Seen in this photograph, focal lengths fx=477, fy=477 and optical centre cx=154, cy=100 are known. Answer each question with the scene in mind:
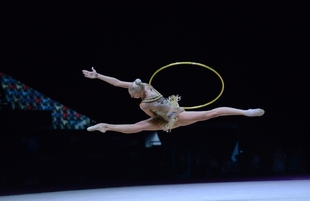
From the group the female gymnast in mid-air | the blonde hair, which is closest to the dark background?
the female gymnast in mid-air

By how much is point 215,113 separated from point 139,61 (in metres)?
5.74

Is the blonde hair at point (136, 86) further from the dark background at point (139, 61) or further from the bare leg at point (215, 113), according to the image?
the dark background at point (139, 61)

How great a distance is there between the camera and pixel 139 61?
12.8 meters

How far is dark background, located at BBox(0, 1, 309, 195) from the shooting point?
12211 millimetres

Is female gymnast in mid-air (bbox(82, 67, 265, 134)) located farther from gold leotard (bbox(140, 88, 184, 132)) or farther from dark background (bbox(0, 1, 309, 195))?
dark background (bbox(0, 1, 309, 195))

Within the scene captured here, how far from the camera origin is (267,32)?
12492 millimetres

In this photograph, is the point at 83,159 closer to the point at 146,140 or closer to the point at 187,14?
the point at 146,140

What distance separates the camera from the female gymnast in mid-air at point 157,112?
7.25m

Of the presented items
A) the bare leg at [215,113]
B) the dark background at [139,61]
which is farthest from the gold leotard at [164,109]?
the dark background at [139,61]

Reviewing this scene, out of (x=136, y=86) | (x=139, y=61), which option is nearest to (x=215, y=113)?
(x=136, y=86)

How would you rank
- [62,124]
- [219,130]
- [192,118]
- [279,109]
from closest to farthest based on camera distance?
[192,118], [62,124], [279,109], [219,130]

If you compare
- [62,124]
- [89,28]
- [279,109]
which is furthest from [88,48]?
[279,109]

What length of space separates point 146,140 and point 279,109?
13.2 feet

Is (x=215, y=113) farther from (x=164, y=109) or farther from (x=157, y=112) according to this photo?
(x=157, y=112)
